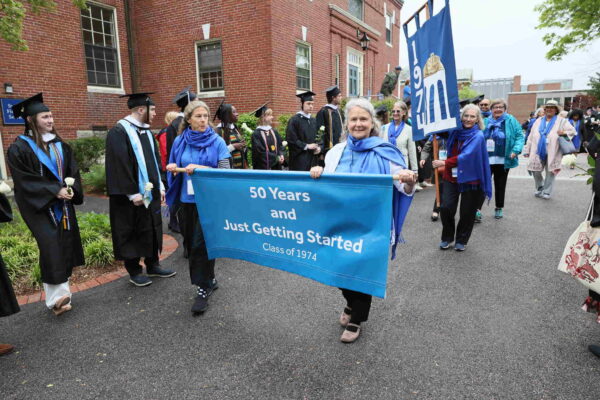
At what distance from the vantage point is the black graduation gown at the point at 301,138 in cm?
734

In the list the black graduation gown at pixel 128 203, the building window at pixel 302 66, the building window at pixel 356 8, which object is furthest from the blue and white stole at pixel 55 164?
the building window at pixel 356 8

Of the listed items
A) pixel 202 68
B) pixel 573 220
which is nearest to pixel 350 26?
pixel 202 68

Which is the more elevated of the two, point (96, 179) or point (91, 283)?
point (96, 179)

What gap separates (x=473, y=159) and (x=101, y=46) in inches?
467

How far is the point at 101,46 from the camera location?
1212 centimetres

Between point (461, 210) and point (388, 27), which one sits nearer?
point (461, 210)

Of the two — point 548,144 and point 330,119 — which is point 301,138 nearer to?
point 330,119

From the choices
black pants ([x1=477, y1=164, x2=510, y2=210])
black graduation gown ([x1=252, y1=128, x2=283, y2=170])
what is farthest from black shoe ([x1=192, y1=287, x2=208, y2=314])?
black pants ([x1=477, y1=164, x2=510, y2=210])

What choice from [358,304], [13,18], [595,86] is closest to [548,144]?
[358,304]

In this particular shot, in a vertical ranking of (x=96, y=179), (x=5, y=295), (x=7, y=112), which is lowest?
(x=5, y=295)

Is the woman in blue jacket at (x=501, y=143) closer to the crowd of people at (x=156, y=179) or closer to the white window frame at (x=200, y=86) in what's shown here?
the crowd of people at (x=156, y=179)

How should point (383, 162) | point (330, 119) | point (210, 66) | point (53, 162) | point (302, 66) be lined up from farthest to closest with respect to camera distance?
1. point (302, 66)
2. point (210, 66)
3. point (330, 119)
4. point (53, 162)
5. point (383, 162)

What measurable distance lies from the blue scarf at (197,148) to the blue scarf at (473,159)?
319cm

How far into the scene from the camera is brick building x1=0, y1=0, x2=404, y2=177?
10711mm
